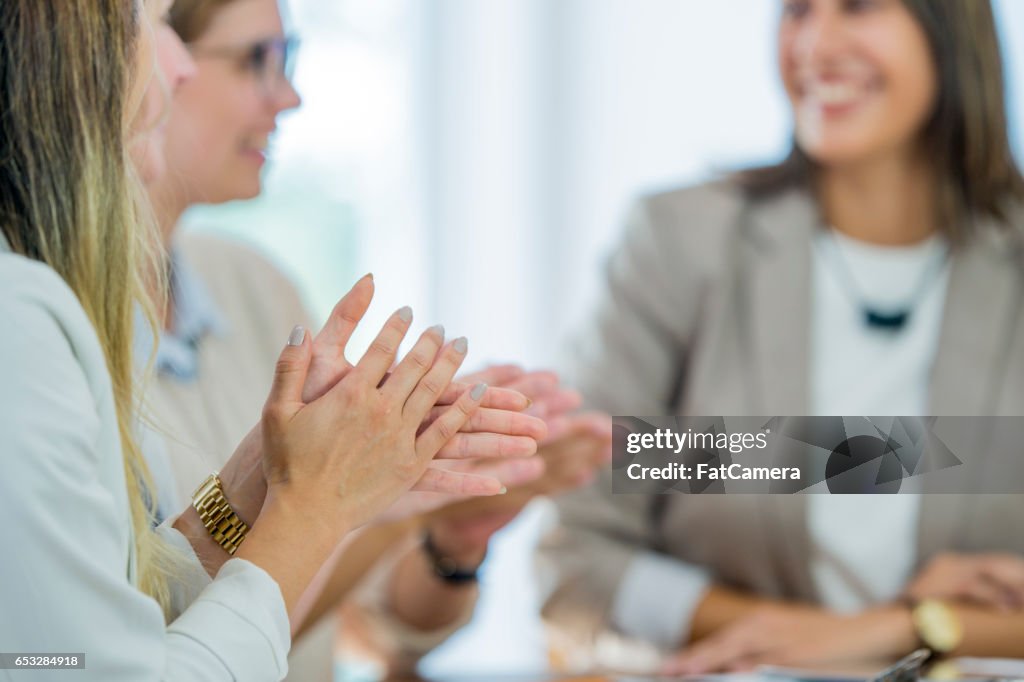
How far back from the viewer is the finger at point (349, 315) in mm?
609

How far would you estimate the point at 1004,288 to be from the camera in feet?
4.03

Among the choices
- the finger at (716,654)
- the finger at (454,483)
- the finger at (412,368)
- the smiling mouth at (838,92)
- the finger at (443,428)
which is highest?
the smiling mouth at (838,92)

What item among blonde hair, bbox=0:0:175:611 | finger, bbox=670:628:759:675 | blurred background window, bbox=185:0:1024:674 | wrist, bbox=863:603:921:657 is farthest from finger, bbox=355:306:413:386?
blurred background window, bbox=185:0:1024:674

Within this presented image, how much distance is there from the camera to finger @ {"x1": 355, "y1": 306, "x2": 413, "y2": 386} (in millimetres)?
590

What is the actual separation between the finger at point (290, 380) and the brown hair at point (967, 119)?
0.84 m

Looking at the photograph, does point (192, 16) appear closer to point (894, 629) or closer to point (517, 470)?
point (517, 470)

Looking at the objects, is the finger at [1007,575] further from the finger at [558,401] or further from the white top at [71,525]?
the white top at [71,525]

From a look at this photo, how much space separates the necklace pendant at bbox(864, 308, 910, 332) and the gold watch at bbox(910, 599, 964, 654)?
0.31m

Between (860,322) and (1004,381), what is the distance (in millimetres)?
161

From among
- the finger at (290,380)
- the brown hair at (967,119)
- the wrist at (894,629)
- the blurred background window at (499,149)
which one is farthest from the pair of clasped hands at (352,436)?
the blurred background window at (499,149)

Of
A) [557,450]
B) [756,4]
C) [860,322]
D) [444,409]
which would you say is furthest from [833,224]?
[756,4]

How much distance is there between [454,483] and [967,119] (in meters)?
0.84

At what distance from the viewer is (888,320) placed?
125 cm

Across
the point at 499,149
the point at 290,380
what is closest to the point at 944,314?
the point at 290,380
